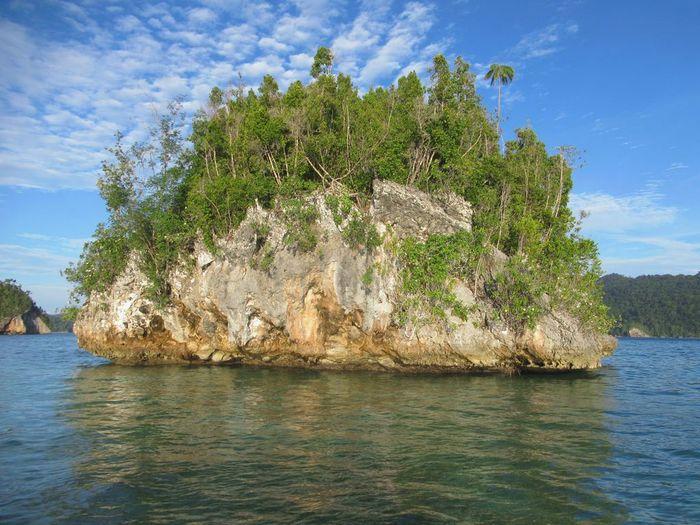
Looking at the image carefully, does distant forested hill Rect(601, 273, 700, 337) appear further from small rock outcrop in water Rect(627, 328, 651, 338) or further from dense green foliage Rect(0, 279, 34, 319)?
dense green foliage Rect(0, 279, 34, 319)

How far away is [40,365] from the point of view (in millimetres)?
32562

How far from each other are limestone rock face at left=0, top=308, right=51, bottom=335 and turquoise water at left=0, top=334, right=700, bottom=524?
335 ft

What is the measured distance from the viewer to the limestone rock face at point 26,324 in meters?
104

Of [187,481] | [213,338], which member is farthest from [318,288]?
[187,481]

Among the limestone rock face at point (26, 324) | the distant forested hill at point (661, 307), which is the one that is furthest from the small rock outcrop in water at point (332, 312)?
the distant forested hill at point (661, 307)

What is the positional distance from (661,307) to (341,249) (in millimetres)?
126577

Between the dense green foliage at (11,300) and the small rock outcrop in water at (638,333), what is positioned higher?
the dense green foliage at (11,300)

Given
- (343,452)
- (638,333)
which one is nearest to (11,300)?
(343,452)

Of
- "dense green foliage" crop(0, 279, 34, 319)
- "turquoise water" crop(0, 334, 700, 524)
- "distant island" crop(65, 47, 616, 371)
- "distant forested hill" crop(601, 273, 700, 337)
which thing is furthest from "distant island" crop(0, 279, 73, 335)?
"distant forested hill" crop(601, 273, 700, 337)

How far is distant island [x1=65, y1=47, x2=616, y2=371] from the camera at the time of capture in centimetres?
2539

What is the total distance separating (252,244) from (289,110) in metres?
8.97

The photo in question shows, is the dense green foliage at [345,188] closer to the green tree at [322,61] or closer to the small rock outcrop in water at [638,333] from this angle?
the green tree at [322,61]

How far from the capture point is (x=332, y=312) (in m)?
26.4

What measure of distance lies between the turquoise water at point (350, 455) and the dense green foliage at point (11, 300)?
3845 inches
